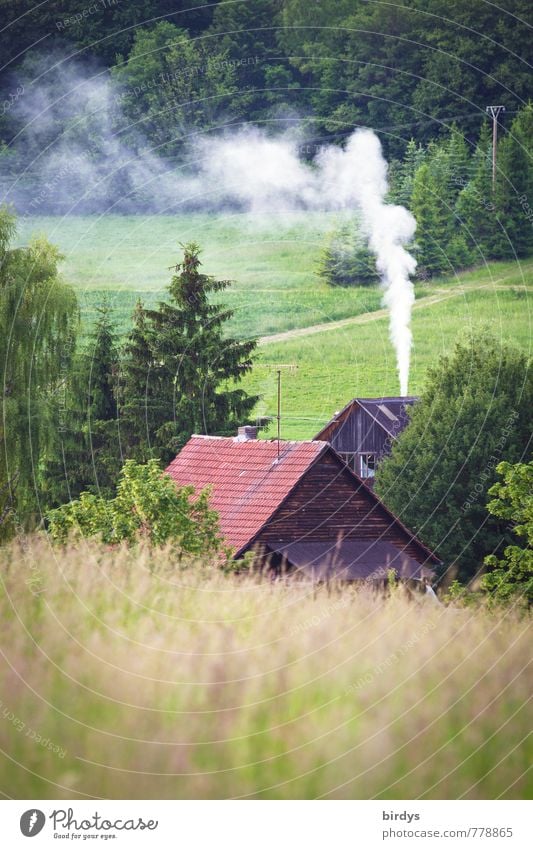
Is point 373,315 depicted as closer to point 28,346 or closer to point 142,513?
point 28,346

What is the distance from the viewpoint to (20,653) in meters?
7.25

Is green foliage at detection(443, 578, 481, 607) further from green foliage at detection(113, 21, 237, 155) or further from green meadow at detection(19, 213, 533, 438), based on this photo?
green foliage at detection(113, 21, 237, 155)

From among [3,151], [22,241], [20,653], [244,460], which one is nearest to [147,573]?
[20,653]

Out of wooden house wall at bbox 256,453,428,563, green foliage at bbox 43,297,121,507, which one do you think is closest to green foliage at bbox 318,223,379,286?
green foliage at bbox 43,297,121,507

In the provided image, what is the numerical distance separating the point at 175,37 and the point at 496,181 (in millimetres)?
22856

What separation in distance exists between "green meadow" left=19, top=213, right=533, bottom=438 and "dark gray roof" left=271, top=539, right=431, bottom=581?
31.6 meters

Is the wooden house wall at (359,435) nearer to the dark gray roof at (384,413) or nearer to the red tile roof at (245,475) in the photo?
the dark gray roof at (384,413)

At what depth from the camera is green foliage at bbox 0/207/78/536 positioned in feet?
90.5

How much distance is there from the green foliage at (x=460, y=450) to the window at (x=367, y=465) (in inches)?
44.9

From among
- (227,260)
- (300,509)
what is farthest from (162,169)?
(300,509)

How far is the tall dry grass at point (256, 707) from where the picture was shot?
6637mm

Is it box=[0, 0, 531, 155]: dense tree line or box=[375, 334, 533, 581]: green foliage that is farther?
box=[0, 0, 531, 155]: dense tree line

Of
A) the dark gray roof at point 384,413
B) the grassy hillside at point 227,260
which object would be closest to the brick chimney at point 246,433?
the dark gray roof at point 384,413

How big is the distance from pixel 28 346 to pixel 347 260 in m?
49.1
